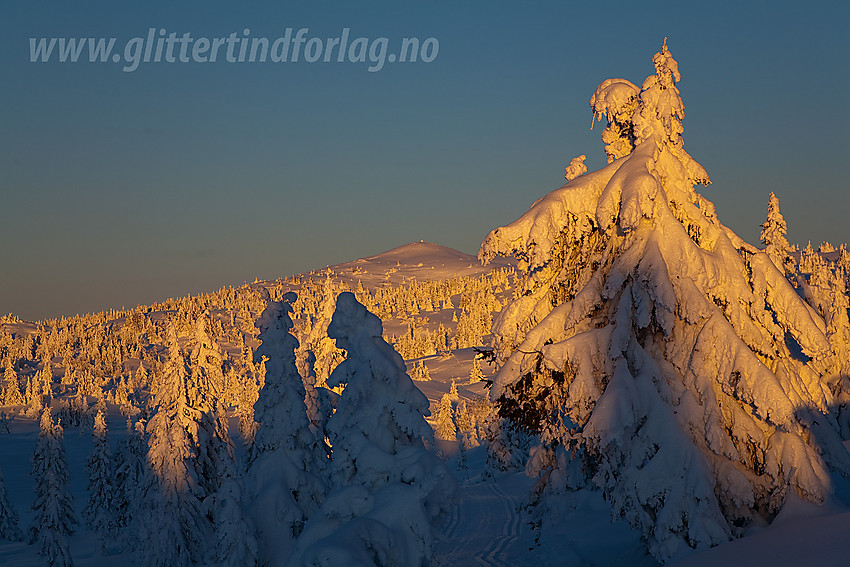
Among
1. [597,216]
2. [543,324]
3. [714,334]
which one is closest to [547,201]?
[597,216]

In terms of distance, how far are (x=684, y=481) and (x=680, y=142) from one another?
6928mm

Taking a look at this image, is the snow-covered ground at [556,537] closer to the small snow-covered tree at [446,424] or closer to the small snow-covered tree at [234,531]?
the small snow-covered tree at [234,531]

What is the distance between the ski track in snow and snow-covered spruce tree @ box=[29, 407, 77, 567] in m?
23.7

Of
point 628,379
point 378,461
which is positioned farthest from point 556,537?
point 628,379

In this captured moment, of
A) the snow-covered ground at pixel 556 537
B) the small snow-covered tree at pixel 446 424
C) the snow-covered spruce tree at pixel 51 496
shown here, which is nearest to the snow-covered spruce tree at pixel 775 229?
the snow-covered ground at pixel 556 537

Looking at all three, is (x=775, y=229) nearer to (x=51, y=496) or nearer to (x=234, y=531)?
(x=234, y=531)

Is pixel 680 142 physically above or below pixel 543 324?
above

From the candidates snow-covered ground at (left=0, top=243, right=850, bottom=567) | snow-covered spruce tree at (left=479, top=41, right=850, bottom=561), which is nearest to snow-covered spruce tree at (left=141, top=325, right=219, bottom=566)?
snow-covered ground at (left=0, top=243, right=850, bottom=567)

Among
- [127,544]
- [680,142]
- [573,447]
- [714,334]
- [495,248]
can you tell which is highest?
[680,142]

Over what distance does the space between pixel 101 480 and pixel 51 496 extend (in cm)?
618

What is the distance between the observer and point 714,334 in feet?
44.7

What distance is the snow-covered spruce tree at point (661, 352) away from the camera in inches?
521

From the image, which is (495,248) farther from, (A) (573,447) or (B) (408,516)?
(B) (408,516)

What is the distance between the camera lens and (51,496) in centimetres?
4747
